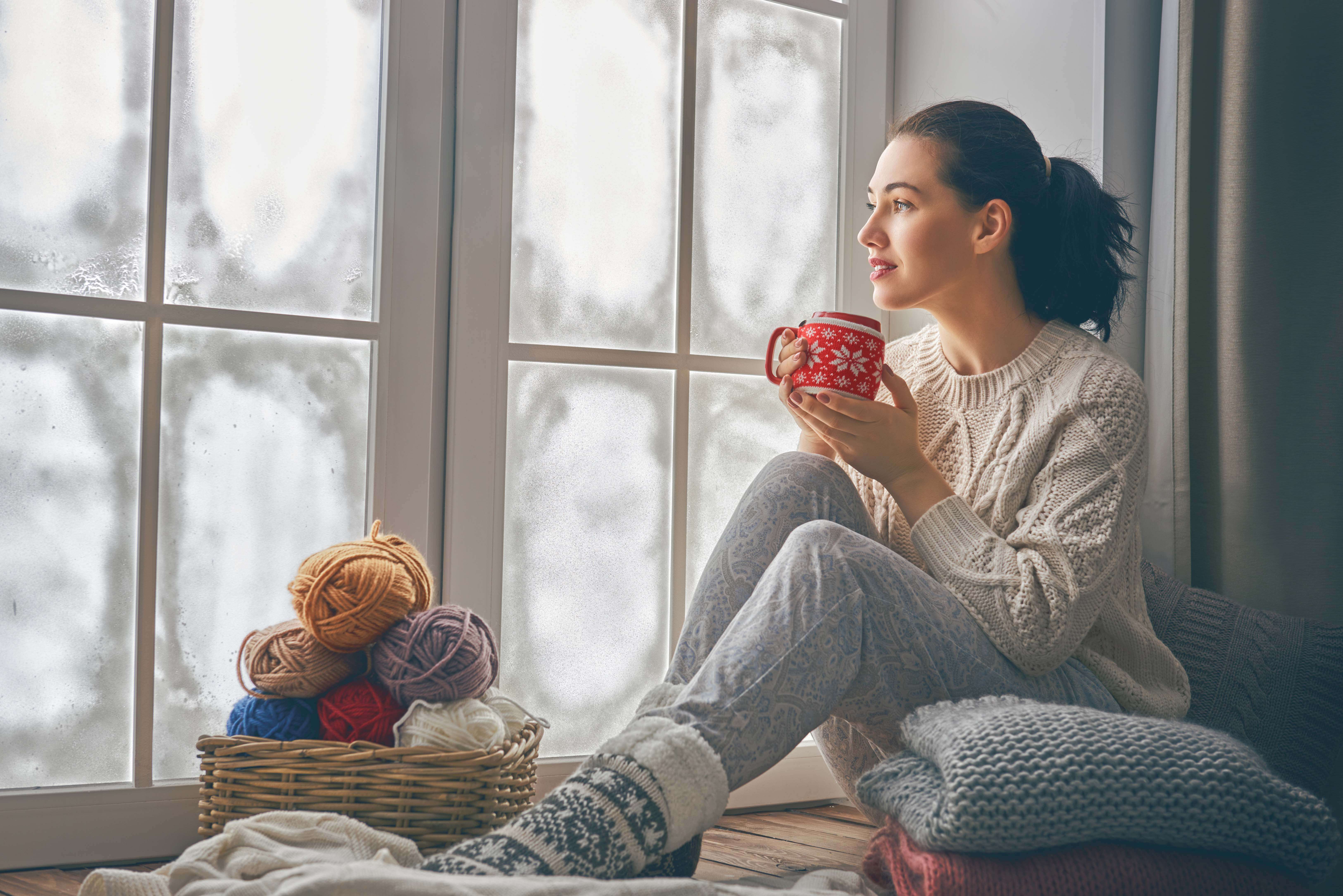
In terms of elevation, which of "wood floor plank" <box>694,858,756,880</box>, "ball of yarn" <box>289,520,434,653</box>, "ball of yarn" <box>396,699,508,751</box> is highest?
"ball of yarn" <box>289,520,434,653</box>

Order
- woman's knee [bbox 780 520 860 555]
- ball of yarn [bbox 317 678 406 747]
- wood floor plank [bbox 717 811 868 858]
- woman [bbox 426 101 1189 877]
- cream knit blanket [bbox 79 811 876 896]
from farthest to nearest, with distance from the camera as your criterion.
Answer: wood floor plank [bbox 717 811 868 858] < ball of yarn [bbox 317 678 406 747] < woman's knee [bbox 780 520 860 555] < woman [bbox 426 101 1189 877] < cream knit blanket [bbox 79 811 876 896]

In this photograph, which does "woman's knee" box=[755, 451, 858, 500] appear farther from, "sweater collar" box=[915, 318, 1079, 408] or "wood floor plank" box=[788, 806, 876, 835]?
"wood floor plank" box=[788, 806, 876, 835]

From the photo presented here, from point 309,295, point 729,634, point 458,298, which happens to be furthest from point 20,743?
point 729,634

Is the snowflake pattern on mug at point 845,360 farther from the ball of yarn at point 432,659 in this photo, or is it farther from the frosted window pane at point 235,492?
the frosted window pane at point 235,492

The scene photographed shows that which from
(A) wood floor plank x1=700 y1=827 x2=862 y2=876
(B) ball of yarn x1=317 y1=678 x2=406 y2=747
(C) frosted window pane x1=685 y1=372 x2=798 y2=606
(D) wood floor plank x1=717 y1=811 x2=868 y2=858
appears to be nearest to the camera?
(B) ball of yarn x1=317 y1=678 x2=406 y2=747

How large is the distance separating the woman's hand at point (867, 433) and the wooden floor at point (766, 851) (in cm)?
47

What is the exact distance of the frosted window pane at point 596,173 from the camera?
4.87ft

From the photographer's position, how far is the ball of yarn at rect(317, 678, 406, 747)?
1.12 meters

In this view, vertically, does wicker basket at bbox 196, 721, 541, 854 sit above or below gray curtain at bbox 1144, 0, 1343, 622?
below

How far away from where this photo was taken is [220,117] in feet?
4.30

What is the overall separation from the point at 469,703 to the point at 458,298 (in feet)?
1.87

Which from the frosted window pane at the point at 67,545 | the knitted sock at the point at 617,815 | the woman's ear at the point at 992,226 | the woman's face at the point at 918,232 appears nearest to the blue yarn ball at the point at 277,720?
the frosted window pane at the point at 67,545

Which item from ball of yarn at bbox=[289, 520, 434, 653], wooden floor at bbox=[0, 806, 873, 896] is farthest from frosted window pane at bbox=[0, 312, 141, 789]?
ball of yarn at bbox=[289, 520, 434, 653]

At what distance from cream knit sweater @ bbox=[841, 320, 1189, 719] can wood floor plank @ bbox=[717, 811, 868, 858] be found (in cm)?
39
